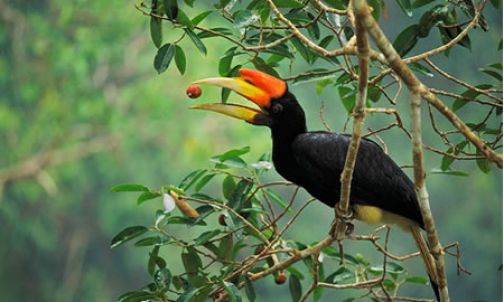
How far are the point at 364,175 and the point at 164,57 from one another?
440 mm

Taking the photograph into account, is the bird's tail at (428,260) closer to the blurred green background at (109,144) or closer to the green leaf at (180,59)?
the green leaf at (180,59)

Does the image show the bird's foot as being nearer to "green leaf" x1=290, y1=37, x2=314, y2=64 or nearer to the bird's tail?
the bird's tail

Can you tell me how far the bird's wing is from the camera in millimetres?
1740

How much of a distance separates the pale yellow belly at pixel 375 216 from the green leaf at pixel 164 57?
46 centimetres

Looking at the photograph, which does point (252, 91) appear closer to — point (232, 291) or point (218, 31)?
point (218, 31)

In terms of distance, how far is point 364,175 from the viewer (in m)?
1.74

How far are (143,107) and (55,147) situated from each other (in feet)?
1.73

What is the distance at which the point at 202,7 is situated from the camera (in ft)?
16.8

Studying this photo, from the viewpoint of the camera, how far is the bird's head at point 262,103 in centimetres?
161

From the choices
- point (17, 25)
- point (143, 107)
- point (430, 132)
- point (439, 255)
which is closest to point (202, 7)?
point (143, 107)

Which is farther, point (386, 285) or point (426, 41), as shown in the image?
point (426, 41)

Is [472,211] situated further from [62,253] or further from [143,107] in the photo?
[62,253]

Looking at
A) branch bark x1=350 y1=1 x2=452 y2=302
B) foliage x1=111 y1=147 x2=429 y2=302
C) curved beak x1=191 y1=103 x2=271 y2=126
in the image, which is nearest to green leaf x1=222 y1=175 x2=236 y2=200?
foliage x1=111 y1=147 x2=429 y2=302

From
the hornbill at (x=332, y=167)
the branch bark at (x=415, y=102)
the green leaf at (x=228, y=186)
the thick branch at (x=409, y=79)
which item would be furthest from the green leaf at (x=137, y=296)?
the thick branch at (x=409, y=79)
